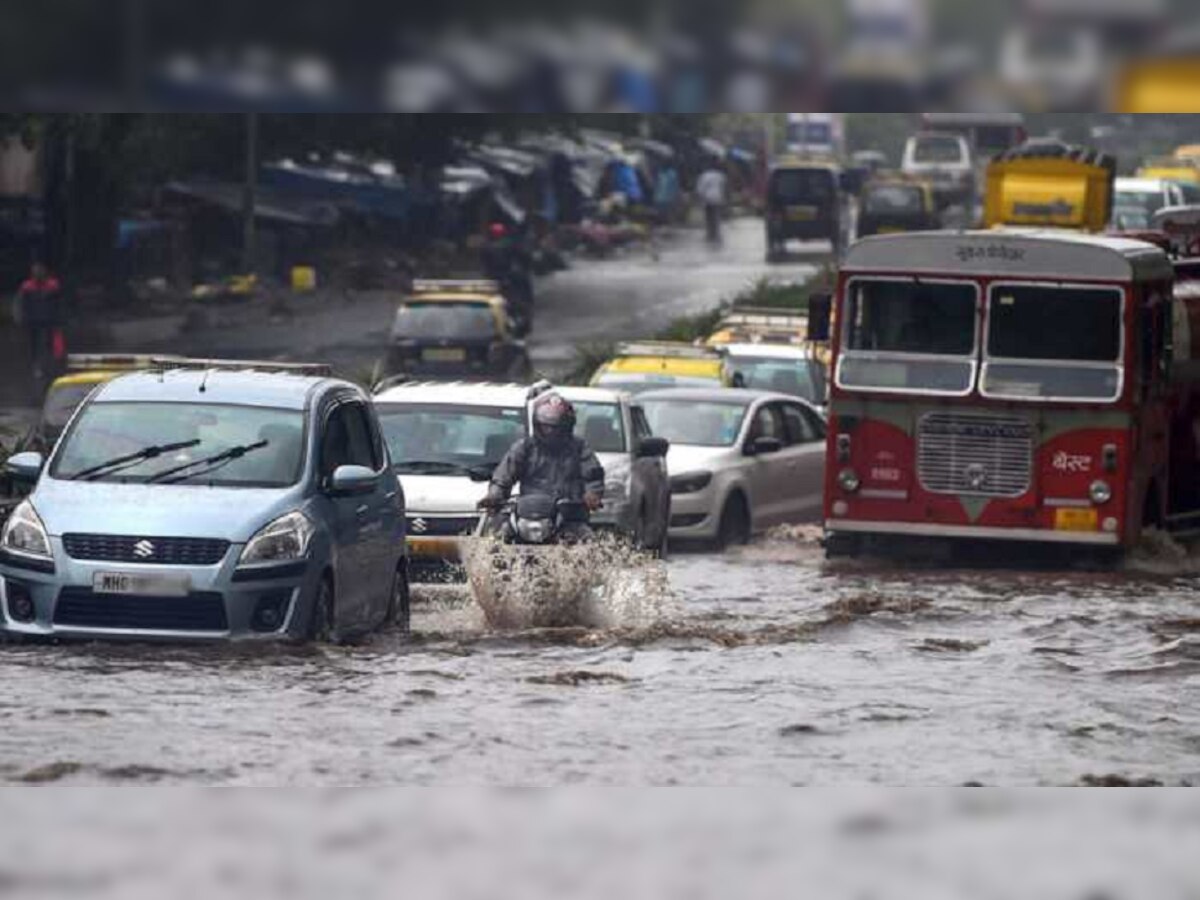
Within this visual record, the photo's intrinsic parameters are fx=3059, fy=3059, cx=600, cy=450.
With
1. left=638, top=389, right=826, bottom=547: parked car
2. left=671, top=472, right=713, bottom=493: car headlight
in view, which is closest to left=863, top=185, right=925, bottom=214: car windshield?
left=638, top=389, right=826, bottom=547: parked car

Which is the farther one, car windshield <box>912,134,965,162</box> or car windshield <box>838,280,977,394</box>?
car windshield <box>912,134,965,162</box>

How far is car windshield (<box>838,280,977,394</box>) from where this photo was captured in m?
23.6

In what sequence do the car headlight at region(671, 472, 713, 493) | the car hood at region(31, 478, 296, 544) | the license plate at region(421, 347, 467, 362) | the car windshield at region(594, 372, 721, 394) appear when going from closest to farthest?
1. the car hood at region(31, 478, 296, 544)
2. the car headlight at region(671, 472, 713, 493)
3. the car windshield at region(594, 372, 721, 394)
4. the license plate at region(421, 347, 467, 362)

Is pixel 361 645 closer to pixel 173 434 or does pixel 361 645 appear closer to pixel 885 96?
pixel 173 434

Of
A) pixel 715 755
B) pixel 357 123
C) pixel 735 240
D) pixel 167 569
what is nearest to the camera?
pixel 715 755

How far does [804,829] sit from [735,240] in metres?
71.9

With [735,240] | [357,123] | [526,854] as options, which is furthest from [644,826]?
[735,240]

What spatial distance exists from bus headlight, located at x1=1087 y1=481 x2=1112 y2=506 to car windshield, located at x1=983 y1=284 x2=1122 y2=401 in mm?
653

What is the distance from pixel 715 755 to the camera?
14.2 meters

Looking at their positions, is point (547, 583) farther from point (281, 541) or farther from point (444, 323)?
point (444, 323)

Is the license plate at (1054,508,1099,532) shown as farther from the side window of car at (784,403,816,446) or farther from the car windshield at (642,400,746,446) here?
the side window of car at (784,403,816,446)

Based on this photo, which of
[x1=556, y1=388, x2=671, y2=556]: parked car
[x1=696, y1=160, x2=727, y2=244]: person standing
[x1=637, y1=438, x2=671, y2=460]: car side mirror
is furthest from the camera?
[x1=696, y1=160, x2=727, y2=244]: person standing

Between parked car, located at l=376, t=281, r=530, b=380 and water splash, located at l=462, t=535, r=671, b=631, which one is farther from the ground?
parked car, located at l=376, t=281, r=530, b=380

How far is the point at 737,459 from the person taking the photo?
26.2 m
